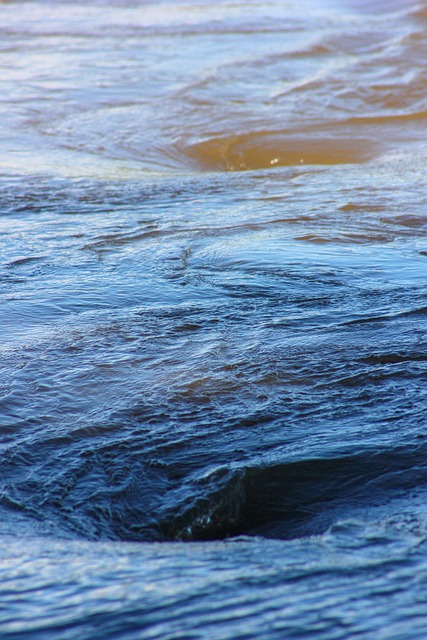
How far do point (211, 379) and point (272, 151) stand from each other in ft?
17.9

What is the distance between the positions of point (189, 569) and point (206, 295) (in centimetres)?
255

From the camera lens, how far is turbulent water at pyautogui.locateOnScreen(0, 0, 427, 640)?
211 cm

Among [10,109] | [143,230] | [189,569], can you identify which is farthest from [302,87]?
[189,569]

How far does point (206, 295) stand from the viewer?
463cm

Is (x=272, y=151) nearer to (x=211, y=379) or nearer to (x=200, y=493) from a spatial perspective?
(x=211, y=379)

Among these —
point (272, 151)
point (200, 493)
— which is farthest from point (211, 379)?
point (272, 151)

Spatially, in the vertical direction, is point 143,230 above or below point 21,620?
above

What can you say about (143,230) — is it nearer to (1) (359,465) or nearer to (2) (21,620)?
(1) (359,465)

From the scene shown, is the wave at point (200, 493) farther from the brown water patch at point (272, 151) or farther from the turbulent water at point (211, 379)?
the brown water patch at point (272, 151)

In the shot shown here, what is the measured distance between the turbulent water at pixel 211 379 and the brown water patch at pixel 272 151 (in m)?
0.04

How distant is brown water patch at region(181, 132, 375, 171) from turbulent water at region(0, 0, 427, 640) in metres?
0.04

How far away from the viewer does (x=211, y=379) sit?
359cm

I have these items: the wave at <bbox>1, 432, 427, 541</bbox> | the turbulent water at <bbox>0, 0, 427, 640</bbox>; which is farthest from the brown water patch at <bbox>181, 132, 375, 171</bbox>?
the wave at <bbox>1, 432, 427, 541</bbox>

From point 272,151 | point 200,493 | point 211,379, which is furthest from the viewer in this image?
point 272,151
